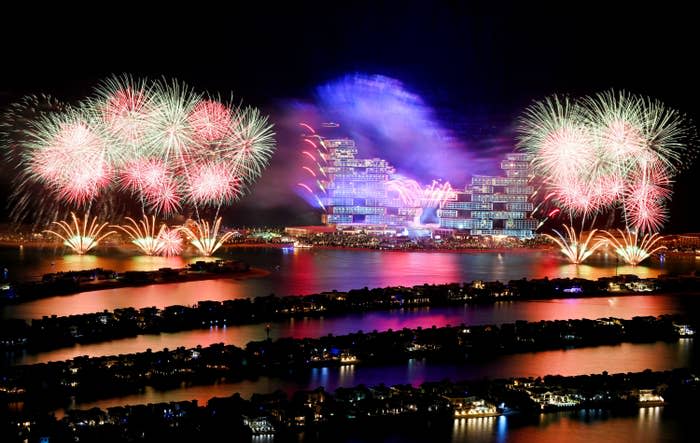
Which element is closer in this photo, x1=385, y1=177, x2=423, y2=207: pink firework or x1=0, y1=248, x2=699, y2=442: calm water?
x1=0, y1=248, x2=699, y2=442: calm water

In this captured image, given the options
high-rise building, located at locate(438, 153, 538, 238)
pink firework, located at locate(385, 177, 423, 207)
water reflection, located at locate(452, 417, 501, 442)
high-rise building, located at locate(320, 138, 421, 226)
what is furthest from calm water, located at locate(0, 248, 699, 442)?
high-rise building, located at locate(320, 138, 421, 226)

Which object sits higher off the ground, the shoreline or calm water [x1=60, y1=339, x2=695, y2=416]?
the shoreline

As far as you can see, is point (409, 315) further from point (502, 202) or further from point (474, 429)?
point (502, 202)

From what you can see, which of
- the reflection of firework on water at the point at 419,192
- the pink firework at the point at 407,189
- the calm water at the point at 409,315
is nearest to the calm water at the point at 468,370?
the calm water at the point at 409,315

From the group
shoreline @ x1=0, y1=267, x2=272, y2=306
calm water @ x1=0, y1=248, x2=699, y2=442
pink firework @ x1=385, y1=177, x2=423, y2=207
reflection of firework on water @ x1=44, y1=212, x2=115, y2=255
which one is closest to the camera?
calm water @ x1=0, y1=248, x2=699, y2=442

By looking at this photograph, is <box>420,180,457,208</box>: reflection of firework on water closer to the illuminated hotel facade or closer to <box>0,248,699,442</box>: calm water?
the illuminated hotel facade

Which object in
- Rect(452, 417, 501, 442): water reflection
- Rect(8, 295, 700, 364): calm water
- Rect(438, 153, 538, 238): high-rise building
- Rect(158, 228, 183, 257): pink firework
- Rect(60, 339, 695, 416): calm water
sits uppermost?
Rect(438, 153, 538, 238): high-rise building

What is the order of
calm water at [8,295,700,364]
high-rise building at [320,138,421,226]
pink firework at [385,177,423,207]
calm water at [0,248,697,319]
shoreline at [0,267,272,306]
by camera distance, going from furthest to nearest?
high-rise building at [320,138,421,226], pink firework at [385,177,423,207], shoreline at [0,267,272,306], calm water at [0,248,697,319], calm water at [8,295,700,364]

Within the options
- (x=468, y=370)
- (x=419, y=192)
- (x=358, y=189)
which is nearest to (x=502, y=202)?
(x=419, y=192)
